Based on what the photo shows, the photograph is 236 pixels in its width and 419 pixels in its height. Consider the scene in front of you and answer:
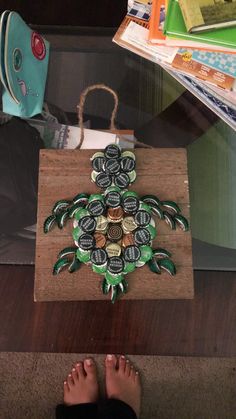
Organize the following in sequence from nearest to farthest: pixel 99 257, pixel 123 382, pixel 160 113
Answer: pixel 99 257 → pixel 160 113 → pixel 123 382

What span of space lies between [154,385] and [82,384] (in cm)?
22

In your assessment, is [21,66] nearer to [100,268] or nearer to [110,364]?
[100,268]

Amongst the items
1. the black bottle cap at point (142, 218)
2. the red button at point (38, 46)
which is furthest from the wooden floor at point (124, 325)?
the red button at point (38, 46)

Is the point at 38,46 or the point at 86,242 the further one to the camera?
the point at 38,46

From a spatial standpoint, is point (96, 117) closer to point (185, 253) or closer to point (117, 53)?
point (117, 53)

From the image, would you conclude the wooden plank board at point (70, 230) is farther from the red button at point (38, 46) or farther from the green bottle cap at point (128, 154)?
the red button at point (38, 46)

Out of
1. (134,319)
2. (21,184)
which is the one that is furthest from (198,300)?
(21,184)

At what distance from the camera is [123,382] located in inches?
49.8

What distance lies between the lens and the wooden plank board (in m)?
0.69

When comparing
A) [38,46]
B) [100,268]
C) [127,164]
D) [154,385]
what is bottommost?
[154,385]

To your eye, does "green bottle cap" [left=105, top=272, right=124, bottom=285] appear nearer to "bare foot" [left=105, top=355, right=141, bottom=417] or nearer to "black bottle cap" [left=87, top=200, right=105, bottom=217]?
"black bottle cap" [left=87, top=200, right=105, bottom=217]

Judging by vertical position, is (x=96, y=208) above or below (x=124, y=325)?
above

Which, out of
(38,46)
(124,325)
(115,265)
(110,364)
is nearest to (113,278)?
(115,265)

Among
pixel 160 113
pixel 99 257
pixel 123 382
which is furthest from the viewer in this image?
pixel 123 382
